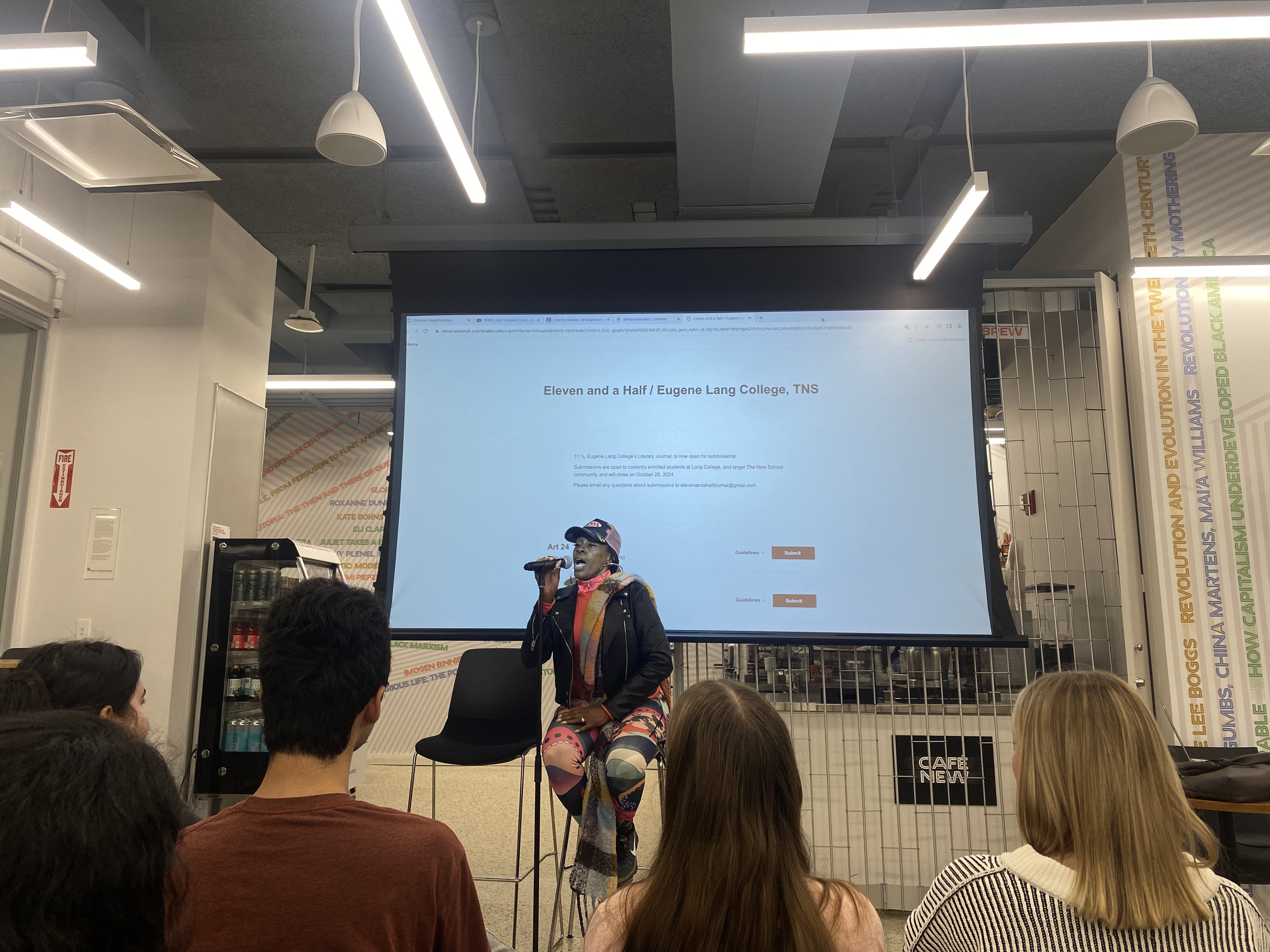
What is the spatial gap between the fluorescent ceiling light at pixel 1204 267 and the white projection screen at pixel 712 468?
1.07m

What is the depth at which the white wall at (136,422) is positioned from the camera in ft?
13.2

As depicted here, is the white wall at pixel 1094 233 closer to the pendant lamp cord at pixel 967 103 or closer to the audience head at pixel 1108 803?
the pendant lamp cord at pixel 967 103

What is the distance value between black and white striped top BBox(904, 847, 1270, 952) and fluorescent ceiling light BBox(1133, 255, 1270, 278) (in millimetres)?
3513

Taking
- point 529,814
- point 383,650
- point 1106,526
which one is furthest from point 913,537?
point 529,814

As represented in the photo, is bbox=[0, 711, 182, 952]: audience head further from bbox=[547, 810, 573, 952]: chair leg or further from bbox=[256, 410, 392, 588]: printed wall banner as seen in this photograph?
bbox=[256, 410, 392, 588]: printed wall banner

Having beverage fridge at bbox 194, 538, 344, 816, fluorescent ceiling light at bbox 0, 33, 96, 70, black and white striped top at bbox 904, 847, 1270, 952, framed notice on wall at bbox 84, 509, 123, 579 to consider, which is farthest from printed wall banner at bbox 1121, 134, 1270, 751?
framed notice on wall at bbox 84, 509, 123, 579

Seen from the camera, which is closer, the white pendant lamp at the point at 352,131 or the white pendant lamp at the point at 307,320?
the white pendant lamp at the point at 352,131

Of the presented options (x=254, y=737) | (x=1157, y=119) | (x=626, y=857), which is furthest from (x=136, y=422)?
(x=1157, y=119)

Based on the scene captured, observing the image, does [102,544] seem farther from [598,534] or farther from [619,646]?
[619,646]

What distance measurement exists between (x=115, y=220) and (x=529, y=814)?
417 cm

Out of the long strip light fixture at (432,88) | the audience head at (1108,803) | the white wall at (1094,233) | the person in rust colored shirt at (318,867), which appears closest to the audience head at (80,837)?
the person in rust colored shirt at (318,867)

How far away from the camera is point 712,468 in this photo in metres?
3.28

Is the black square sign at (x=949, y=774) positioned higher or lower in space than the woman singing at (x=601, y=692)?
lower

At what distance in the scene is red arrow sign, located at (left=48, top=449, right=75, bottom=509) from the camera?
4148 millimetres
